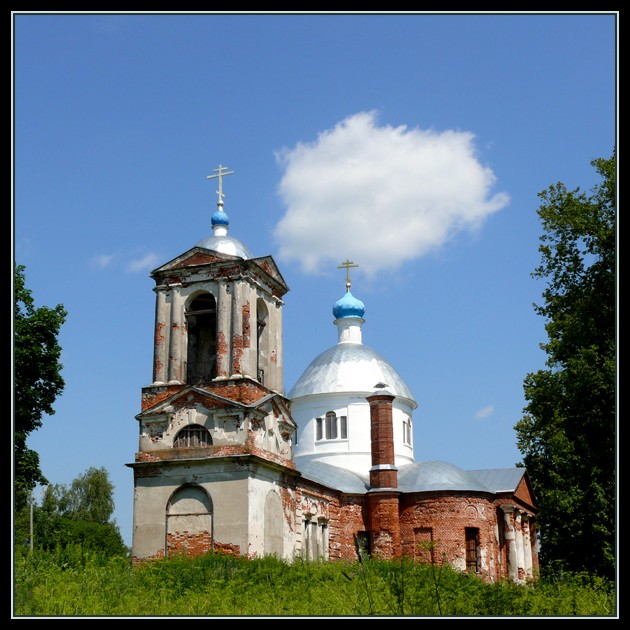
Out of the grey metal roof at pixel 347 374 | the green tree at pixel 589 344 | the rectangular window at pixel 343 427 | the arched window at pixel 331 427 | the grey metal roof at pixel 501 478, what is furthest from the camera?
the grey metal roof at pixel 347 374

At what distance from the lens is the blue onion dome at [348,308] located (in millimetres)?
35719

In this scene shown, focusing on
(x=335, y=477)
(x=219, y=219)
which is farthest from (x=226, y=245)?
(x=335, y=477)

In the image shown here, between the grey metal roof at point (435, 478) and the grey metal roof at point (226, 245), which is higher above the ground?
the grey metal roof at point (226, 245)

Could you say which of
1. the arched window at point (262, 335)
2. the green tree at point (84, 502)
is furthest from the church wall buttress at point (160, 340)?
the green tree at point (84, 502)

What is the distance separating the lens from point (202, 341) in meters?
23.8

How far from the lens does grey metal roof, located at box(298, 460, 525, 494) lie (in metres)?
27.5

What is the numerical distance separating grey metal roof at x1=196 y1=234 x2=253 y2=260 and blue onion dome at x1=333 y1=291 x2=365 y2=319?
12678mm

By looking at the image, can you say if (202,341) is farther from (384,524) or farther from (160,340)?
(384,524)

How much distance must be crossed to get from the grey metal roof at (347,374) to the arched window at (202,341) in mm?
9914

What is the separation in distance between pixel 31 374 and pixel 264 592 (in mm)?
11966

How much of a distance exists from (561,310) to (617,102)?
1204cm

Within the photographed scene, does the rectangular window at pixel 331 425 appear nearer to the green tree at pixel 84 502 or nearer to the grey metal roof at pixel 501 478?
the grey metal roof at pixel 501 478

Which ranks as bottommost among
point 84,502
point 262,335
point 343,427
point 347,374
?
point 84,502
